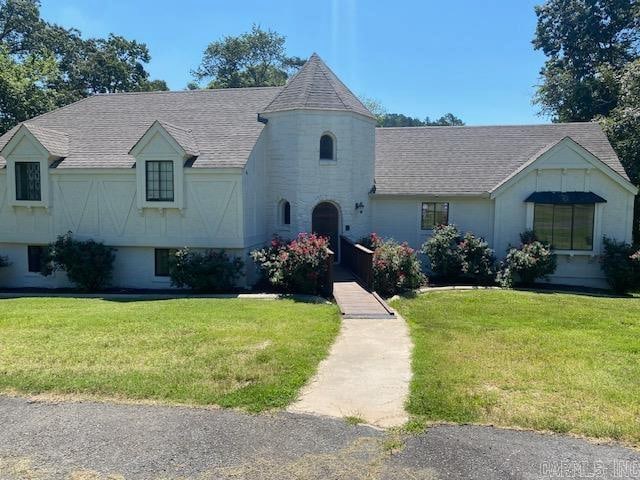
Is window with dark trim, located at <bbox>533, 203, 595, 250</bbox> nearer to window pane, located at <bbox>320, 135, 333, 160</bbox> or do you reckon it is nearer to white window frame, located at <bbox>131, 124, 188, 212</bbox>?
window pane, located at <bbox>320, 135, 333, 160</bbox>

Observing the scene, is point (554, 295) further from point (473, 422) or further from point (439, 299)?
point (473, 422)

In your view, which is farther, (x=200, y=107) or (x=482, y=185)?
(x=200, y=107)

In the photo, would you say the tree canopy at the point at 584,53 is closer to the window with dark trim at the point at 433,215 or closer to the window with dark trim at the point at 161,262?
the window with dark trim at the point at 433,215

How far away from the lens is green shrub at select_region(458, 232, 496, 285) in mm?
18016

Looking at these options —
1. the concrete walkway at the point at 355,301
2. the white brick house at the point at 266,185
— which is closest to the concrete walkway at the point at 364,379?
the concrete walkway at the point at 355,301

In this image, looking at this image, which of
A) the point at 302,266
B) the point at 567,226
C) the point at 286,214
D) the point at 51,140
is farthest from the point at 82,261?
the point at 567,226

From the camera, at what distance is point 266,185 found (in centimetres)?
1944

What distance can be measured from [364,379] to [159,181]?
12.6 metres

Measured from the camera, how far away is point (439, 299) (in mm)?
14789

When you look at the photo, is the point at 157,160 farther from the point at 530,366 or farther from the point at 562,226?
the point at 562,226

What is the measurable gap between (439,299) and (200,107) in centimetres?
1355

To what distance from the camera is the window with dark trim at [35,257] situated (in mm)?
18734

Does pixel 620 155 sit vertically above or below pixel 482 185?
above

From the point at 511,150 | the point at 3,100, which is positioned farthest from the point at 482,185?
the point at 3,100
